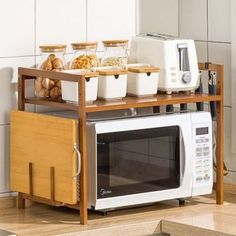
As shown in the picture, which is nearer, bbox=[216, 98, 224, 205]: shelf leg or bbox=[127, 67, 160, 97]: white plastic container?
bbox=[127, 67, 160, 97]: white plastic container

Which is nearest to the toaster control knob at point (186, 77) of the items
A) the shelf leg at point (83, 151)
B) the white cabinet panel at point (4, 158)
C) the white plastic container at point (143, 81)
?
the white plastic container at point (143, 81)

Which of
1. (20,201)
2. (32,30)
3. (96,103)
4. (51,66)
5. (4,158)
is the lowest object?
(20,201)

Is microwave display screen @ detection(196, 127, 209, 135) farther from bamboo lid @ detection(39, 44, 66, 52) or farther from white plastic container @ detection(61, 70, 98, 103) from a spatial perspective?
bamboo lid @ detection(39, 44, 66, 52)

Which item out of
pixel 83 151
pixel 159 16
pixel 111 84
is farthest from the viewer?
pixel 159 16

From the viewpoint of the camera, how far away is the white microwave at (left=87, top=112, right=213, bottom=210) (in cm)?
275

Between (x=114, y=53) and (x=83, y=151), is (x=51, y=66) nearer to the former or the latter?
(x=114, y=53)

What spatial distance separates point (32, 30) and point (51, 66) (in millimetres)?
172

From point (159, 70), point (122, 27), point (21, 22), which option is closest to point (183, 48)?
point (159, 70)

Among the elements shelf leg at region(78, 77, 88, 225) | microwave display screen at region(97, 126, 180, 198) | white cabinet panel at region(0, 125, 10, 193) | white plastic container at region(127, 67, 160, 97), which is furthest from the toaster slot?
white cabinet panel at region(0, 125, 10, 193)

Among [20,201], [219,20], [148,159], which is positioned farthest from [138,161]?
[219,20]

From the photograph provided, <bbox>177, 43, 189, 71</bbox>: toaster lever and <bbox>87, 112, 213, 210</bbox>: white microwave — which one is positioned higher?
<bbox>177, 43, 189, 71</bbox>: toaster lever

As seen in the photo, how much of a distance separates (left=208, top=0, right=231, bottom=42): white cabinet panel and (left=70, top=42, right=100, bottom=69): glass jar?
52cm

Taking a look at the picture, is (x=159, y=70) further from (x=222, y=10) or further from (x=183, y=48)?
(x=222, y=10)

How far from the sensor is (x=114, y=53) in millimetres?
2951
